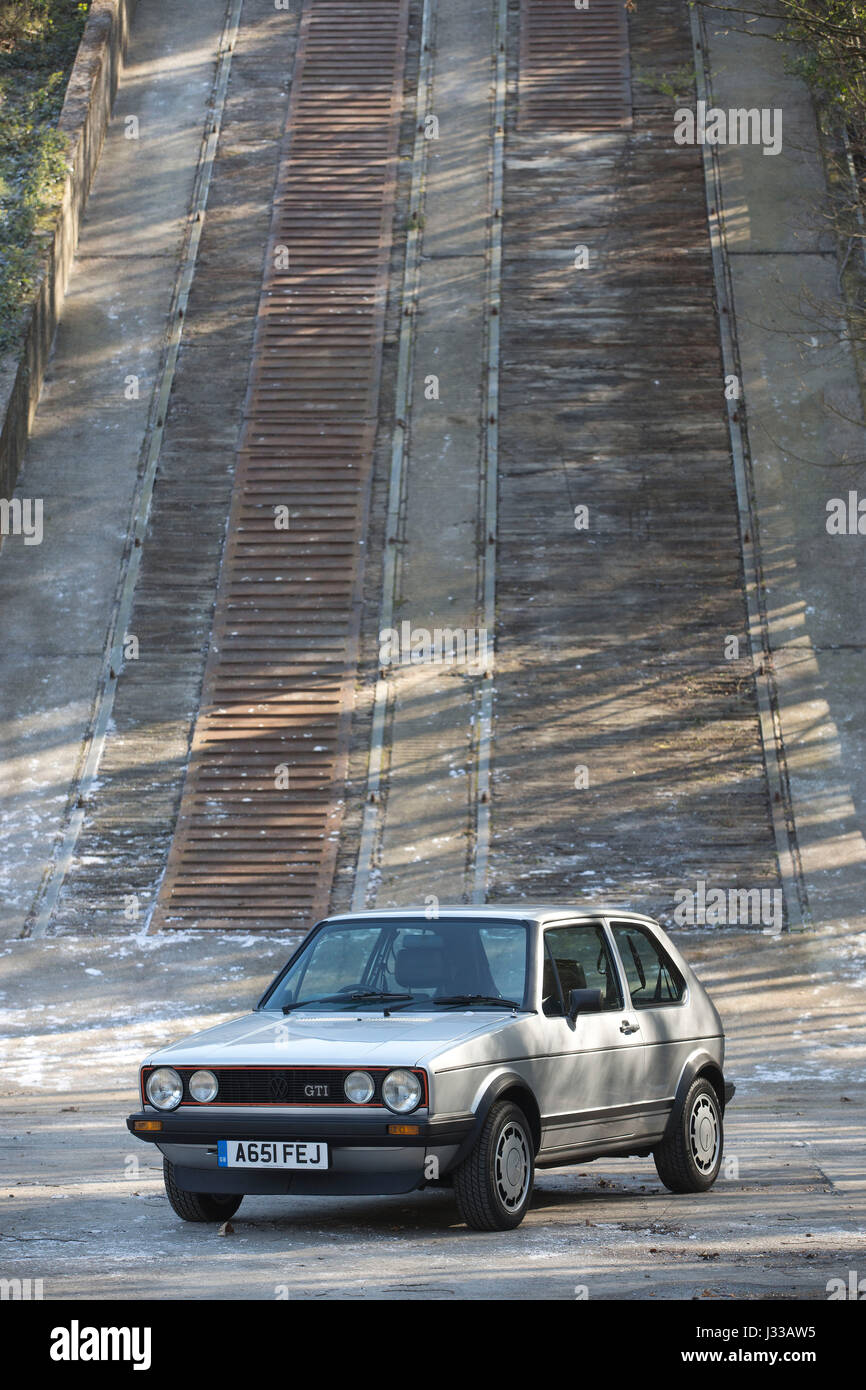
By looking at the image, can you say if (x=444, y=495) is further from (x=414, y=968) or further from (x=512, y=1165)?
(x=512, y=1165)

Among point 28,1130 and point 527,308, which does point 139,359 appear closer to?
point 527,308

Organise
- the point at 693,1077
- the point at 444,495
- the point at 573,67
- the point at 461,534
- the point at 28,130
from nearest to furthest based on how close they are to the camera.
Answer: the point at 693,1077 → the point at 461,534 → the point at 444,495 → the point at 28,130 → the point at 573,67

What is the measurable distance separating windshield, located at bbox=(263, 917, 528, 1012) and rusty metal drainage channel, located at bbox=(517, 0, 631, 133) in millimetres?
20012

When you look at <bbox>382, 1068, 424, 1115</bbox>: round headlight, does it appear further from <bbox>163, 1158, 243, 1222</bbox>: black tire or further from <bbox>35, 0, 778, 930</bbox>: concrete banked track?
<bbox>35, 0, 778, 930</bbox>: concrete banked track

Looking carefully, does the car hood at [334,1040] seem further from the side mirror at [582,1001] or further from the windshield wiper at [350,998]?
the side mirror at [582,1001]

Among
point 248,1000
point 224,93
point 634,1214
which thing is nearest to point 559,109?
point 224,93

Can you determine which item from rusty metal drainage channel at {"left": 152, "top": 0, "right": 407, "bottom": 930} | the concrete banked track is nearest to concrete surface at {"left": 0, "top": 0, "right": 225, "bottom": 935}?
the concrete banked track

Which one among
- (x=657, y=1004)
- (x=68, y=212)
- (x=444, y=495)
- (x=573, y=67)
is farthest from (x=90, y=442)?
(x=657, y=1004)

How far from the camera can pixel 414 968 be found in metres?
7.32

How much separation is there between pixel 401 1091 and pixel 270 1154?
1.95 feet

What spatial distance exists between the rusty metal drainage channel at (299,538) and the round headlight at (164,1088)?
8.51 m

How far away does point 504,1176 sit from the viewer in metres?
6.49

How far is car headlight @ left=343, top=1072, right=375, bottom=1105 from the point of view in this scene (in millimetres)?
6273

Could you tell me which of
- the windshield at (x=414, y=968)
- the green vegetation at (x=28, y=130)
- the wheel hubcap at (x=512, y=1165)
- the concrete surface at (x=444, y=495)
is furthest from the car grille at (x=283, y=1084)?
the green vegetation at (x=28, y=130)
